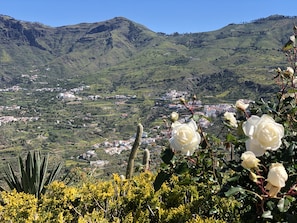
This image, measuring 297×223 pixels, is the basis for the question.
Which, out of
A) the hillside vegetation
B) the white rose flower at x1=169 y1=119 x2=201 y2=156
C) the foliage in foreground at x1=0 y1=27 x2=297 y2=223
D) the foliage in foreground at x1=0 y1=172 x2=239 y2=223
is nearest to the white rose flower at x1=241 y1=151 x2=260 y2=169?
the foliage in foreground at x1=0 y1=27 x2=297 y2=223

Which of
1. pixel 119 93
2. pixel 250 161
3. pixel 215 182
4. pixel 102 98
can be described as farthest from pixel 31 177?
pixel 119 93

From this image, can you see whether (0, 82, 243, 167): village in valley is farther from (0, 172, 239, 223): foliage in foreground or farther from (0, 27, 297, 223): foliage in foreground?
(0, 172, 239, 223): foliage in foreground

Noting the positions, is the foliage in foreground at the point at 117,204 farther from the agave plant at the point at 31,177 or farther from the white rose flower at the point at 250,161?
the agave plant at the point at 31,177

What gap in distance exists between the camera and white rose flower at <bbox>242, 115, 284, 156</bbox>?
4.12 feet

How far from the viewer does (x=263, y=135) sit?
4.13ft

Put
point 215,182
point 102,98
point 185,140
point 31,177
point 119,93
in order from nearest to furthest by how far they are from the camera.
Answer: point 185,140 < point 215,182 < point 31,177 < point 102,98 < point 119,93

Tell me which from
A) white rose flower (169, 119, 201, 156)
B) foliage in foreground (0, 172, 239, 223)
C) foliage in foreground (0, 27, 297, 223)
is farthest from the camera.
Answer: foliage in foreground (0, 172, 239, 223)

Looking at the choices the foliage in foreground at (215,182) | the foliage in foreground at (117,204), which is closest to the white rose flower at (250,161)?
the foliage in foreground at (215,182)

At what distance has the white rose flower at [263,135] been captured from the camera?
1.26m

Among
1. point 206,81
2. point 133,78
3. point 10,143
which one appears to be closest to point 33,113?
point 10,143

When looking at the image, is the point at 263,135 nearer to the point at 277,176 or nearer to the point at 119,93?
the point at 277,176

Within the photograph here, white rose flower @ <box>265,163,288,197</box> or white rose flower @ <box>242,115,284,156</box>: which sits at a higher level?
white rose flower @ <box>242,115,284,156</box>

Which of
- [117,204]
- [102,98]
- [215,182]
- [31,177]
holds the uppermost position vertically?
[102,98]

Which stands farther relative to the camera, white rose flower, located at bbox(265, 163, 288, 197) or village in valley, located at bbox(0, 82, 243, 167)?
village in valley, located at bbox(0, 82, 243, 167)
